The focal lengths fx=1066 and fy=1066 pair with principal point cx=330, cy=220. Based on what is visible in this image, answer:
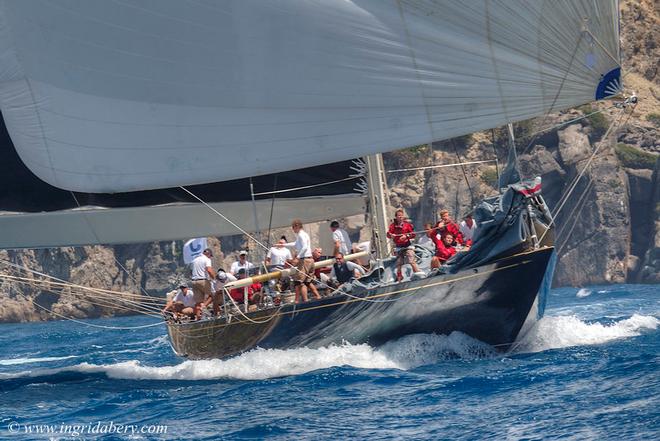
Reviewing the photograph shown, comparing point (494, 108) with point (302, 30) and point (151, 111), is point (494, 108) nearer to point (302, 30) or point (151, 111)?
point (302, 30)

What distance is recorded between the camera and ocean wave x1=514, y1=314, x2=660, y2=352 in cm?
1532

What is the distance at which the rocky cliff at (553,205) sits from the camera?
5003 cm

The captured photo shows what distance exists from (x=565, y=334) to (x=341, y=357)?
3.46 metres

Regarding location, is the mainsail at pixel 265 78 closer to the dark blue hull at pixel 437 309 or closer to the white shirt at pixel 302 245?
the white shirt at pixel 302 245

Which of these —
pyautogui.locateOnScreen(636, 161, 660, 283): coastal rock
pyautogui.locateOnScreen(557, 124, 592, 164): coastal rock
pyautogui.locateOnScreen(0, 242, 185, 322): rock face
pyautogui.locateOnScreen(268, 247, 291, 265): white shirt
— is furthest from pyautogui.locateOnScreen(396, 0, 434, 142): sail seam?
pyautogui.locateOnScreen(0, 242, 185, 322): rock face

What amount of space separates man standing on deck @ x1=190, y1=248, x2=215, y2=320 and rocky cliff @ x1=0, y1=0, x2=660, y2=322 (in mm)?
30471

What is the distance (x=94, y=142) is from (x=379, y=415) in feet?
23.1

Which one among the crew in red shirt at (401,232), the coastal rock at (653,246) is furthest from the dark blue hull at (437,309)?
the coastal rock at (653,246)

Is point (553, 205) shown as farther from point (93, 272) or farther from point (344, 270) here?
point (344, 270)

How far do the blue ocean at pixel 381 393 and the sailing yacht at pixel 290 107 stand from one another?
0.50 metres

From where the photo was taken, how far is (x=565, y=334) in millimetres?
15969

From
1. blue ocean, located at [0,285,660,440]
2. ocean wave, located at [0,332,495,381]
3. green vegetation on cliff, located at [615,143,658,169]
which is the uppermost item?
green vegetation on cliff, located at [615,143,658,169]

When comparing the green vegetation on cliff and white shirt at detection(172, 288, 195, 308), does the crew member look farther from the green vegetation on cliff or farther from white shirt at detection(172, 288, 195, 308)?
the green vegetation on cliff

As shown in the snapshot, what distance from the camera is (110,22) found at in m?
15.5
